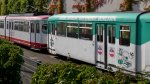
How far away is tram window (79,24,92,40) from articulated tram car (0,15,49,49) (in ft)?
32.5

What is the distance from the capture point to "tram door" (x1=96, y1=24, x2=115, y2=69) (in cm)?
1853

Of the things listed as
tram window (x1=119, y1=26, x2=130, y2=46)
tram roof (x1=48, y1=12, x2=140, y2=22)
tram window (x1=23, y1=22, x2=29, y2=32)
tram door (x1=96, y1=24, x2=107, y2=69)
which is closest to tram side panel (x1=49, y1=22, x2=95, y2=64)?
tram roof (x1=48, y1=12, x2=140, y2=22)

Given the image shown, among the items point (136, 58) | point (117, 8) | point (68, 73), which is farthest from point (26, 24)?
point (68, 73)

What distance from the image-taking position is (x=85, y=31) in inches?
853

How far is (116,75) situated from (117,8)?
2871cm

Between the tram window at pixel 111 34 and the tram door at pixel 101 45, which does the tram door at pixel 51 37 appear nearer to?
the tram door at pixel 101 45

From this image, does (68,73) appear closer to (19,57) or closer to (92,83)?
(92,83)

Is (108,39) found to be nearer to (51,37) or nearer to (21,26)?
(51,37)

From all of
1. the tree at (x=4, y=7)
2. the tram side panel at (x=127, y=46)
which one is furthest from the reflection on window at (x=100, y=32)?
the tree at (x=4, y=7)

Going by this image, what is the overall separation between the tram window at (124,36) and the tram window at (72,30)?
18.5ft

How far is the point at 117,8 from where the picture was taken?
1390 inches

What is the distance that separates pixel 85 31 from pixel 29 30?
42.4 ft

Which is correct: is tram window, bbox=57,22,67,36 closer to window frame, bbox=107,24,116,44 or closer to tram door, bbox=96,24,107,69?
tram door, bbox=96,24,107,69

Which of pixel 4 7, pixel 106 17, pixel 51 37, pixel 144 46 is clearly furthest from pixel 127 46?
pixel 4 7
